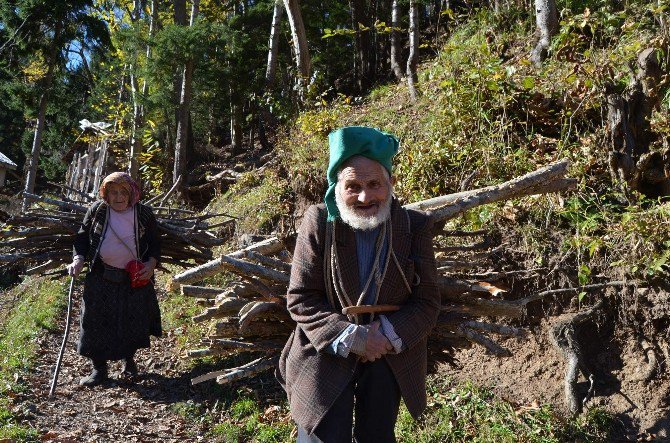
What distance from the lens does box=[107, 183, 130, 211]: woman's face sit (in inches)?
232

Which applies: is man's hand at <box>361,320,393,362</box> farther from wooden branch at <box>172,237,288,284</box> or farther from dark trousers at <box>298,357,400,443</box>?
wooden branch at <box>172,237,288,284</box>

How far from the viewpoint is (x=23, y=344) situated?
7512 millimetres

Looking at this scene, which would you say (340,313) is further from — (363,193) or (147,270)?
(147,270)

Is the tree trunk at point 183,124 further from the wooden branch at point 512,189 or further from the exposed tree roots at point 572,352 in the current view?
the wooden branch at point 512,189

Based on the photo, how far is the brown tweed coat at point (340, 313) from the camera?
3.02m

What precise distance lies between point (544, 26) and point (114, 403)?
6.91m

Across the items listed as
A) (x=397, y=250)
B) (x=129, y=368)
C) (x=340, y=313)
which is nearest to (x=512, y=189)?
(x=397, y=250)

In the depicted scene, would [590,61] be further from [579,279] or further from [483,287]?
[483,287]

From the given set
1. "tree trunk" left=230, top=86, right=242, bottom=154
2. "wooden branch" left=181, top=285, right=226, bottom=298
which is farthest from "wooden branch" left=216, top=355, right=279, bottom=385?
"tree trunk" left=230, top=86, right=242, bottom=154

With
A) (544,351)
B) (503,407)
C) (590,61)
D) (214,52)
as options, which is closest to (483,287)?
(503,407)

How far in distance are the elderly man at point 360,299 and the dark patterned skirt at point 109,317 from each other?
11.2 feet

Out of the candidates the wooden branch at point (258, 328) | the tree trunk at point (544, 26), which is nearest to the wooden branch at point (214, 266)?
the wooden branch at point (258, 328)

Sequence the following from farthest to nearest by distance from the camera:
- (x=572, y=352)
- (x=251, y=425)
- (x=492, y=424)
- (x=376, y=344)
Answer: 1. (x=251, y=425)
2. (x=572, y=352)
3. (x=492, y=424)
4. (x=376, y=344)

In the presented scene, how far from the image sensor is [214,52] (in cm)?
1691
